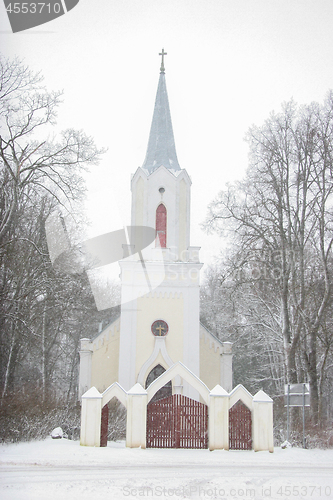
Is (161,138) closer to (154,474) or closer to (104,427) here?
(104,427)

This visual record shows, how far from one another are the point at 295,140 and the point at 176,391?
10.6 m

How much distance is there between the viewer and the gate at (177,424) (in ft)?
38.0

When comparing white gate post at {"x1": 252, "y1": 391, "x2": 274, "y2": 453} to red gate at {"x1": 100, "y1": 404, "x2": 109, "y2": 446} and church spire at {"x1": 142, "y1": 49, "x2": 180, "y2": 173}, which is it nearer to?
red gate at {"x1": 100, "y1": 404, "x2": 109, "y2": 446}

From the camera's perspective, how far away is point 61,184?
1432 centimetres

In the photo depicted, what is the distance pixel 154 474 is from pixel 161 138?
17.7 metres

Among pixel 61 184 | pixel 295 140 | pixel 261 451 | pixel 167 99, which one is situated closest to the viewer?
pixel 261 451

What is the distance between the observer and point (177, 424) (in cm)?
1177

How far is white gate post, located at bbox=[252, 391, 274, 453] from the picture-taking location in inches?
452

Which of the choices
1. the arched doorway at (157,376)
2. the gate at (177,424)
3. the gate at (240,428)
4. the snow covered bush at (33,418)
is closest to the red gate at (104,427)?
the gate at (177,424)

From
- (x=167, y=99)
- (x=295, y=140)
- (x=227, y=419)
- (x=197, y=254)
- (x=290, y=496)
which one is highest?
(x=167, y=99)

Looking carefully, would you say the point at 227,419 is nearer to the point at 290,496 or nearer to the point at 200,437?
the point at 200,437

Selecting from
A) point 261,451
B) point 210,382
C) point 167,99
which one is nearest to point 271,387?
point 210,382

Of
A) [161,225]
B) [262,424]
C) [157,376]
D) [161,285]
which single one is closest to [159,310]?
[161,285]

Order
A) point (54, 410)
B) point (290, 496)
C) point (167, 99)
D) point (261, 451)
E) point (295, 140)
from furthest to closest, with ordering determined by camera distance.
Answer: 1. point (167, 99)
2. point (295, 140)
3. point (54, 410)
4. point (261, 451)
5. point (290, 496)
